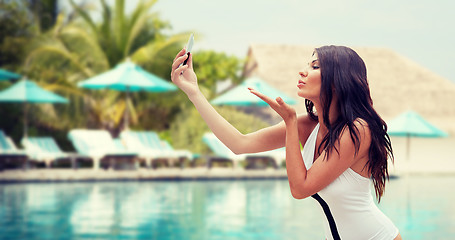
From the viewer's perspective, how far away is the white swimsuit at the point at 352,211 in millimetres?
1701

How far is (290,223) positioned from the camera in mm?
9367

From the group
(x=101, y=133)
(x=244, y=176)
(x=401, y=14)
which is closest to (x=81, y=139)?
(x=101, y=133)

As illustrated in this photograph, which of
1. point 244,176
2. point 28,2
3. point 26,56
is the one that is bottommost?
point 244,176

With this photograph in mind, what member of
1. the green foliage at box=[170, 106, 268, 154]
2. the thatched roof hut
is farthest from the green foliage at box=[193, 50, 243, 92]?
the green foliage at box=[170, 106, 268, 154]

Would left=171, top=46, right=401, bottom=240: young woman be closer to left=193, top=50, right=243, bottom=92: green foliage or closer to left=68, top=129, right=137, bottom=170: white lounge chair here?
left=68, top=129, right=137, bottom=170: white lounge chair

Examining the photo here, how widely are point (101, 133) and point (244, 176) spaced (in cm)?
407

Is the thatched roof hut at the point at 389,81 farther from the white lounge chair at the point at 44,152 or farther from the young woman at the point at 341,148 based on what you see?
the young woman at the point at 341,148

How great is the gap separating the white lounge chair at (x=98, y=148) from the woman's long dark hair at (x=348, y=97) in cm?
1592

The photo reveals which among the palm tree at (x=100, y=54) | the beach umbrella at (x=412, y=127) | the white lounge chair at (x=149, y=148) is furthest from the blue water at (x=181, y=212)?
the palm tree at (x=100, y=54)

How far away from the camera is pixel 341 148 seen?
5.41ft

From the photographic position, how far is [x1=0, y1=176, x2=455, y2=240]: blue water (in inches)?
328

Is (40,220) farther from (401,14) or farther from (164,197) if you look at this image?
(401,14)

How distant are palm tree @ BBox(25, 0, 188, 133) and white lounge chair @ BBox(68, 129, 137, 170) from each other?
4726 millimetres

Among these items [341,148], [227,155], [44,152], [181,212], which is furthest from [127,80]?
[341,148]
